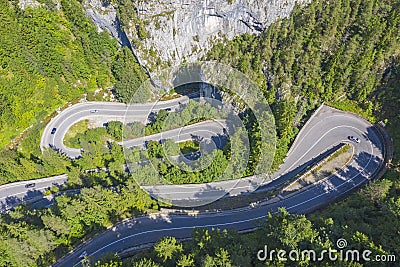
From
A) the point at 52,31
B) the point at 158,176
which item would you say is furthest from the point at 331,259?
the point at 52,31

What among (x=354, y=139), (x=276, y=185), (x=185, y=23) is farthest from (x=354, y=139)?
(x=185, y=23)

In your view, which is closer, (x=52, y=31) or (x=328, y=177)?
(x=328, y=177)

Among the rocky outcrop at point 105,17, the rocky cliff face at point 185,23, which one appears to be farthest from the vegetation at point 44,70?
the rocky cliff face at point 185,23

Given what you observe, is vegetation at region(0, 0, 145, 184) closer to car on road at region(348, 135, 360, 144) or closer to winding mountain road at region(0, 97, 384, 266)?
winding mountain road at region(0, 97, 384, 266)

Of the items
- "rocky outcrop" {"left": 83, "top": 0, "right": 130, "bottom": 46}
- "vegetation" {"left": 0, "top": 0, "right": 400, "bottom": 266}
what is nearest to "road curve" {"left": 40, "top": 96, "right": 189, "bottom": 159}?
"vegetation" {"left": 0, "top": 0, "right": 400, "bottom": 266}

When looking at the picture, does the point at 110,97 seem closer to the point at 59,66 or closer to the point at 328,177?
the point at 59,66

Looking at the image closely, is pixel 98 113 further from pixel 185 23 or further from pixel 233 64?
pixel 233 64
